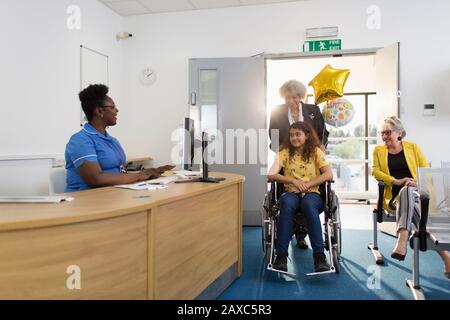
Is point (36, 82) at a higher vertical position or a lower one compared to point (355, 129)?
higher

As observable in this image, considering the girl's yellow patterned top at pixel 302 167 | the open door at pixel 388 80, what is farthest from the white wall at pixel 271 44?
the girl's yellow patterned top at pixel 302 167

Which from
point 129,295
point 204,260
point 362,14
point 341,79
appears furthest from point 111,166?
point 362,14

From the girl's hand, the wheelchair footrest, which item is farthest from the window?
the girl's hand

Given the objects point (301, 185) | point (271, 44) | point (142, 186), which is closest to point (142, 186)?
point (142, 186)

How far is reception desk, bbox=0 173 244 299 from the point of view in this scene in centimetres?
116

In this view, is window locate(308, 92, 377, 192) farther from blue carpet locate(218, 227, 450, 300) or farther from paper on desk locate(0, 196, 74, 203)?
paper on desk locate(0, 196, 74, 203)

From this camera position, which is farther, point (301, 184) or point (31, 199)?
point (301, 184)

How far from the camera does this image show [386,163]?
3.12 metres

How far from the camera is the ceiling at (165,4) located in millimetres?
4566

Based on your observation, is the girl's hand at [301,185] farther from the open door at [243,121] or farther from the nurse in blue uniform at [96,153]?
the open door at [243,121]

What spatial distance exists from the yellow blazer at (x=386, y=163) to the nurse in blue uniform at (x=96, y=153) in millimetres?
1801

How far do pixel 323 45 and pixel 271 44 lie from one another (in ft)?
2.08

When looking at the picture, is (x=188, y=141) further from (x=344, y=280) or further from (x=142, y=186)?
(x=344, y=280)

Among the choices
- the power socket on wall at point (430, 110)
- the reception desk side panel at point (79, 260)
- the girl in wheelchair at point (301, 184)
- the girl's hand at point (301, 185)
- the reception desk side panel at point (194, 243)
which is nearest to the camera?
the reception desk side panel at point (79, 260)
